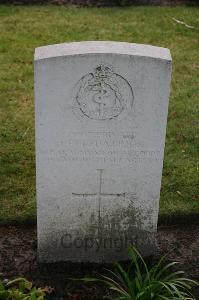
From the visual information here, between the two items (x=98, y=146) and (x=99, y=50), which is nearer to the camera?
(x=99, y=50)

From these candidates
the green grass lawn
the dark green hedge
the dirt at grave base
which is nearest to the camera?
the dirt at grave base

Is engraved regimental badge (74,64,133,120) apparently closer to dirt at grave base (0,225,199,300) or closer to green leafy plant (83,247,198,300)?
green leafy plant (83,247,198,300)

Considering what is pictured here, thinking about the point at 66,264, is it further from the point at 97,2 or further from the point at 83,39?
the point at 97,2

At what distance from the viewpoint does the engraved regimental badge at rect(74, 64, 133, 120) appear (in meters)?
4.55

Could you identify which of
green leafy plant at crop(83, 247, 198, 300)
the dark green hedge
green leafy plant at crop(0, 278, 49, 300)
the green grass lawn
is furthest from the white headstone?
the dark green hedge

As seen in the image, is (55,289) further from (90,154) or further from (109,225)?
(90,154)

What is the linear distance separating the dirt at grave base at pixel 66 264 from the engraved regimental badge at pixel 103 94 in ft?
4.43

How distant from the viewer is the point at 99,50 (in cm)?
450

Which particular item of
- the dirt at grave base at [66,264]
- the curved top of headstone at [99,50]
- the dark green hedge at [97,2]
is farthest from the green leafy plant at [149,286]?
the dark green hedge at [97,2]

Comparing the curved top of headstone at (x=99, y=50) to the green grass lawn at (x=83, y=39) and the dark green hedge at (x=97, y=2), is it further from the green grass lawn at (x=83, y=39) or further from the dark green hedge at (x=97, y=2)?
the dark green hedge at (x=97, y=2)

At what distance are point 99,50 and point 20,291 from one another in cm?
182

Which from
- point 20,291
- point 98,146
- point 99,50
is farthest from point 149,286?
point 99,50

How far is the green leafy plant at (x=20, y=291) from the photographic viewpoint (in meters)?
4.39

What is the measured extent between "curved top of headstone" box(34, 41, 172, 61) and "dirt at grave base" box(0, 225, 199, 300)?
5.71 feet
